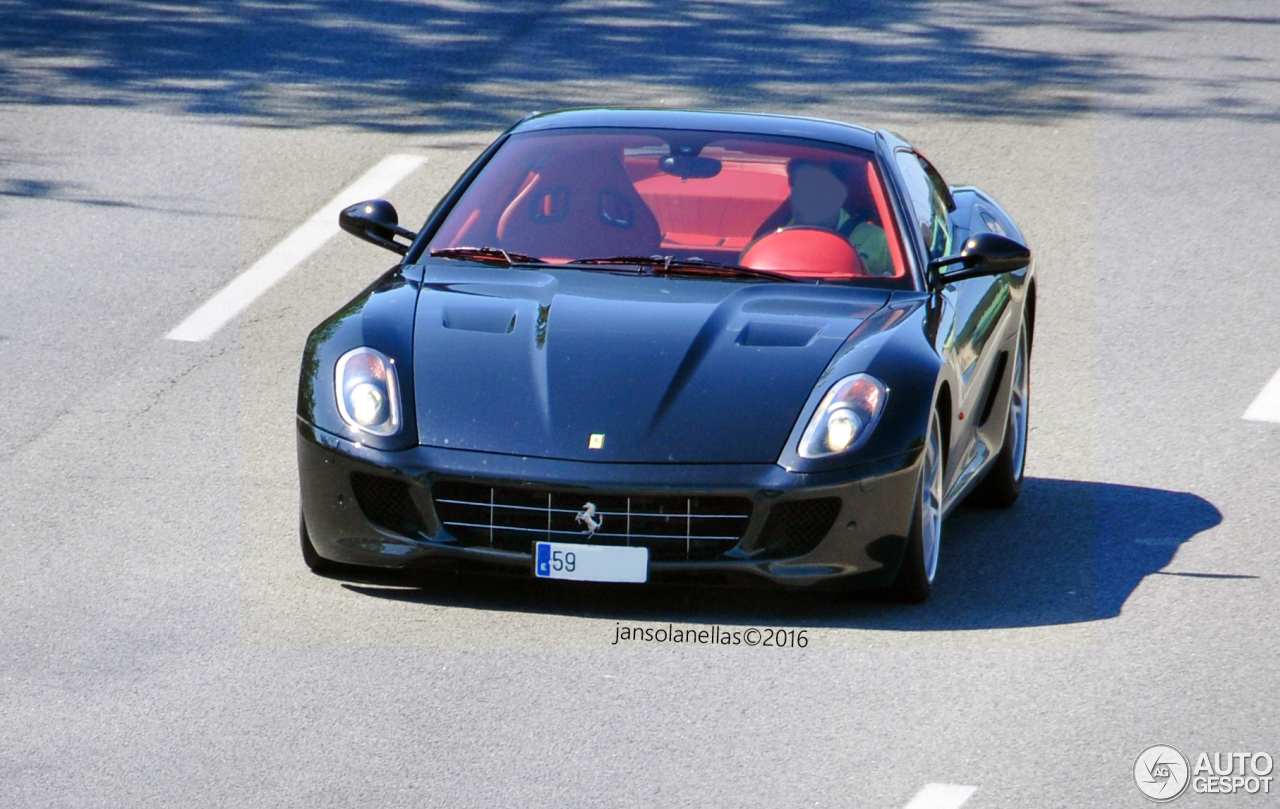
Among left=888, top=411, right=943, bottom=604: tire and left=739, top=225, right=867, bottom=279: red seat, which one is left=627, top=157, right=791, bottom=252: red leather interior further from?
left=888, top=411, right=943, bottom=604: tire

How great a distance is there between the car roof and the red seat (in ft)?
1.71

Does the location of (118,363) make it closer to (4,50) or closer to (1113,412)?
(1113,412)

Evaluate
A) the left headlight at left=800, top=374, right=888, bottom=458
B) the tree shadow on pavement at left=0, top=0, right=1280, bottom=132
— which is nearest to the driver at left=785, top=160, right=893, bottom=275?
the left headlight at left=800, top=374, right=888, bottom=458

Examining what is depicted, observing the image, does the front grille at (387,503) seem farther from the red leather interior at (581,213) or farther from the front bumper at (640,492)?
the red leather interior at (581,213)

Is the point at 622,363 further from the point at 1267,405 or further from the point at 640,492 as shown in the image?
the point at 1267,405

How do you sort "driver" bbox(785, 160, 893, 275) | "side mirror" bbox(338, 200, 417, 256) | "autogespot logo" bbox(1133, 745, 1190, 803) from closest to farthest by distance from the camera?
"autogespot logo" bbox(1133, 745, 1190, 803) → "driver" bbox(785, 160, 893, 275) → "side mirror" bbox(338, 200, 417, 256)

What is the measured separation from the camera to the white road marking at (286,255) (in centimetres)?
982

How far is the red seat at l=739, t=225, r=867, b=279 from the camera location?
23.2 feet

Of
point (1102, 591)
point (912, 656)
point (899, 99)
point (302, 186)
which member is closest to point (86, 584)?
point (912, 656)

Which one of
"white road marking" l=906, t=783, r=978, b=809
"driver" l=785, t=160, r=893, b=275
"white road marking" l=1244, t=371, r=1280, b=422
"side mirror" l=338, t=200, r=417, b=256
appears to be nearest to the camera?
"white road marking" l=906, t=783, r=978, b=809

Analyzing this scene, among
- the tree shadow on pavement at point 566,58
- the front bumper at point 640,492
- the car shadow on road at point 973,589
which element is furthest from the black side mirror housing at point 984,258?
the tree shadow on pavement at point 566,58

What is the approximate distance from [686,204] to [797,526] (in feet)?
6.64

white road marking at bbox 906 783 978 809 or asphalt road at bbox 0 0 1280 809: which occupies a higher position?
white road marking at bbox 906 783 978 809

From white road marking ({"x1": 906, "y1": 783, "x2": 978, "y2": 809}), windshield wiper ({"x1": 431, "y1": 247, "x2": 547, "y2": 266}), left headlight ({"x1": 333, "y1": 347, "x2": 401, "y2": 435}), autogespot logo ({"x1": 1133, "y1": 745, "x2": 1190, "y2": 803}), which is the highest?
windshield wiper ({"x1": 431, "y1": 247, "x2": 547, "y2": 266})
